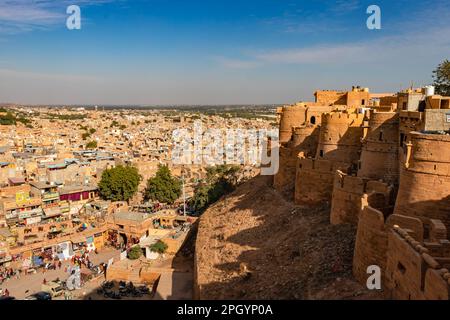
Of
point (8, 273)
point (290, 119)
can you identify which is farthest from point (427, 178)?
point (8, 273)

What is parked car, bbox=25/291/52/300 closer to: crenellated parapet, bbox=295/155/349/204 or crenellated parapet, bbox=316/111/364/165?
crenellated parapet, bbox=295/155/349/204

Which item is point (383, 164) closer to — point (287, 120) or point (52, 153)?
point (287, 120)

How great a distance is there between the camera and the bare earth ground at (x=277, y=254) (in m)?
13.2

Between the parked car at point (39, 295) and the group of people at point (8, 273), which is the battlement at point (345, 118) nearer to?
the parked car at point (39, 295)

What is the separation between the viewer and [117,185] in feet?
145

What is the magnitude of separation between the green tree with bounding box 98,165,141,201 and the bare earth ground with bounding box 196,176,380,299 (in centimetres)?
2180

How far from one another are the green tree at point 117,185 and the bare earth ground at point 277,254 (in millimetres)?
21796

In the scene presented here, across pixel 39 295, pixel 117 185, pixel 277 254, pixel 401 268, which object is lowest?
pixel 39 295

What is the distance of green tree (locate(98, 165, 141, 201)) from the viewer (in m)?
44.2

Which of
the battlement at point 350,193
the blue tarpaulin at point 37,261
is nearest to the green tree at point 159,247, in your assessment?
the blue tarpaulin at point 37,261

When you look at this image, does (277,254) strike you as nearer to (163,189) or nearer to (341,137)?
(341,137)

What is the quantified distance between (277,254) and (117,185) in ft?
101

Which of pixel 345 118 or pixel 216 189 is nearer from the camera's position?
pixel 345 118
